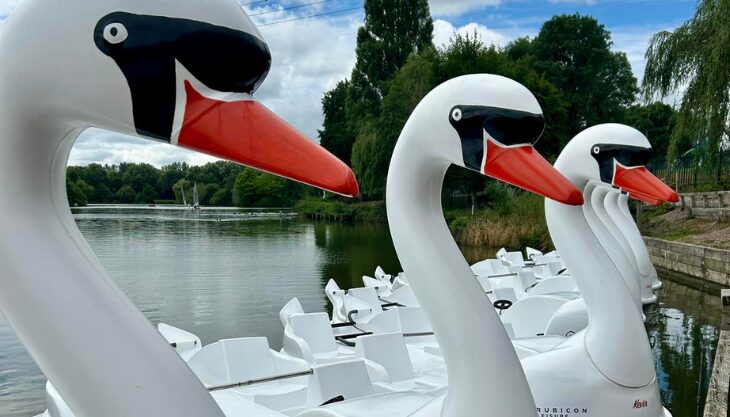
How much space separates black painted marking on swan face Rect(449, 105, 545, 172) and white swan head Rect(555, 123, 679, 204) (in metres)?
1.81

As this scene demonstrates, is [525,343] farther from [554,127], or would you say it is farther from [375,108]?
[375,108]

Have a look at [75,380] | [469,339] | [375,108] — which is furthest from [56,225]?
[375,108]

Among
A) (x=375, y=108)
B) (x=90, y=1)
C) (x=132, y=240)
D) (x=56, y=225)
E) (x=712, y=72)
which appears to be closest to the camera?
(x=90, y=1)

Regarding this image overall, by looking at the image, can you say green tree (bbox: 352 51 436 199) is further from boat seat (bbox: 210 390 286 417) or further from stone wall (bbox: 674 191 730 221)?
boat seat (bbox: 210 390 286 417)

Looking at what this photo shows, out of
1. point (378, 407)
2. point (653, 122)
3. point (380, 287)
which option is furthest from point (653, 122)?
point (378, 407)

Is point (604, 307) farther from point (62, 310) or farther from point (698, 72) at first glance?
point (698, 72)

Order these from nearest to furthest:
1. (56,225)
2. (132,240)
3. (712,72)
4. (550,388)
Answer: (56,225)
(550,388)
(712,72)
(132,240)

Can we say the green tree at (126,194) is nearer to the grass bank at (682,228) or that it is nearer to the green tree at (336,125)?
the green tree at (336,125)

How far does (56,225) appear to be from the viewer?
1411mm

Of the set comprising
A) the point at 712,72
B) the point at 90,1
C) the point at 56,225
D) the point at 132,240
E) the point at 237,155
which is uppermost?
the point at 712,72

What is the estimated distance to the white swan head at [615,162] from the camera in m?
4.14

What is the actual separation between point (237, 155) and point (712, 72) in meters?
13.7

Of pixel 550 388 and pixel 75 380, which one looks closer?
pixel 75 380

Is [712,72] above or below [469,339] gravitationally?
above
